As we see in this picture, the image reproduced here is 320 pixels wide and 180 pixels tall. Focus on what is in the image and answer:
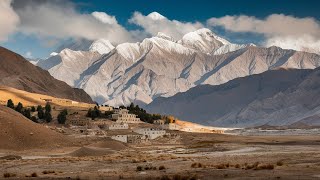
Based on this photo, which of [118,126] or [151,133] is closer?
[151,133]

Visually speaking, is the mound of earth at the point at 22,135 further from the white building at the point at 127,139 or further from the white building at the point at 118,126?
the white building at the point at 118,126

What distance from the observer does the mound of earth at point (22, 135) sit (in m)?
106

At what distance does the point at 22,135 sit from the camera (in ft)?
361

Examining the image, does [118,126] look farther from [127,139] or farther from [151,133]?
[127,139]

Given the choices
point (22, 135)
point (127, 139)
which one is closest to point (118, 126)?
point (127, 139)

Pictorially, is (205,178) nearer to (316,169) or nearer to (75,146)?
(316,169)

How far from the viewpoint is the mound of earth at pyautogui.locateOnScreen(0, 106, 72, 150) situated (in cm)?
10588

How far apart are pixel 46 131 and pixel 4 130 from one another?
12.3 metres

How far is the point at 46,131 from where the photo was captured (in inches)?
4697

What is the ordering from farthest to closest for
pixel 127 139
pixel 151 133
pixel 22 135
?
pixel 151 133 < pixel 127 139 < pixel 22 135

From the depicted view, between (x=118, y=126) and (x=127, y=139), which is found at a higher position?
(x=118, y=126)

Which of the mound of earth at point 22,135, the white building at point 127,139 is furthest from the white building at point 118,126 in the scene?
the mound of earth at point 22,135

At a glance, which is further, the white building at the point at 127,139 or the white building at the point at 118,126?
the white building at the point at 118,126

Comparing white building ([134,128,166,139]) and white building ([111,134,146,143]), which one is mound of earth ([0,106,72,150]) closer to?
white building ([111,134,146,143])
